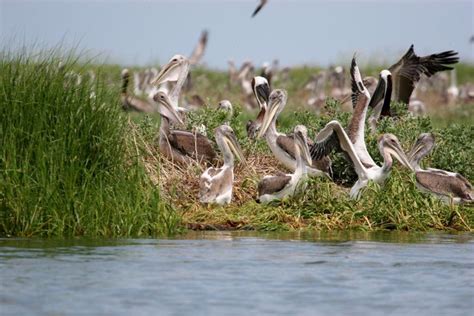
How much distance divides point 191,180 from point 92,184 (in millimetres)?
2093

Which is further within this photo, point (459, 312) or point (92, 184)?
point (92, 184)

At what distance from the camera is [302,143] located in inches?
450

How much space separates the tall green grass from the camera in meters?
9.65

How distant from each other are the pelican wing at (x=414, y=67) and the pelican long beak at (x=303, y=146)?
3.86 meters

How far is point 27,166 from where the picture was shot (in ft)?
31.8

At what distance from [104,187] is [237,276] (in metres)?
1.92

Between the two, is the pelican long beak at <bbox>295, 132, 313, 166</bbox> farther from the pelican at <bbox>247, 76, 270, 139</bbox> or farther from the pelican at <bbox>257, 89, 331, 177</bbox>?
the pelican at <bbox>247, 76, 270, 139</bbox>

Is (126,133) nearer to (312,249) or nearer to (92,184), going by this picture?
(92,184)

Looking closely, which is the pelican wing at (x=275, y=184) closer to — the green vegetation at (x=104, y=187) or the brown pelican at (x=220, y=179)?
the green vegetation at (x=104, y=187)

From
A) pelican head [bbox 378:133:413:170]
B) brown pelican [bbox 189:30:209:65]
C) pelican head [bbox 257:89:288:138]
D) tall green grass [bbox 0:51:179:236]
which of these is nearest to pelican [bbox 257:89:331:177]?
pelican head [bbox 257:89:288:138]

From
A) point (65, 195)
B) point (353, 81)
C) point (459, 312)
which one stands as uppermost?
point (353, 81)

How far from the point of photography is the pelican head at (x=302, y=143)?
37.1ft

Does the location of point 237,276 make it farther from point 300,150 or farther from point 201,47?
point 201,47

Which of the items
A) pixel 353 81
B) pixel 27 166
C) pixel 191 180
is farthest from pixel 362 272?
pixel 353 81
